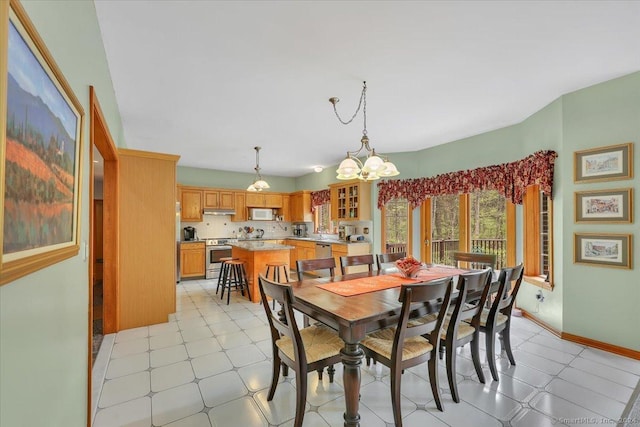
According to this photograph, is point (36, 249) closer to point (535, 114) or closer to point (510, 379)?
point (510, 379)

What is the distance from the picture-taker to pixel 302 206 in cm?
782

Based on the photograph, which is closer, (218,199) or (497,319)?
(497,319)

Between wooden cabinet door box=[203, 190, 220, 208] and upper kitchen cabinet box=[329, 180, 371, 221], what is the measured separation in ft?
9.34

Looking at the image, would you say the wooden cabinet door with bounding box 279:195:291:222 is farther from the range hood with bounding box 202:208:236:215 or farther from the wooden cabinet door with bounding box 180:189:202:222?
the wooden cabinet door with bounding box 180:189:202:222

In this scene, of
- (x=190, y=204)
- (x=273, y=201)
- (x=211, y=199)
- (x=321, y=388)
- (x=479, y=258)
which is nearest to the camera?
(x=321, y=388)

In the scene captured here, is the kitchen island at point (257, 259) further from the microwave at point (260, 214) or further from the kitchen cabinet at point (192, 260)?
the microwave at point (260, 214)

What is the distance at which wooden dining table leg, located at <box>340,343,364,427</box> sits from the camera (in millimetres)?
1735

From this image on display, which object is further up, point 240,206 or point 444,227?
point 240,206

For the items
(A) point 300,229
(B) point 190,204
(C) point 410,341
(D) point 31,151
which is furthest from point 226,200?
(D) point 31,151

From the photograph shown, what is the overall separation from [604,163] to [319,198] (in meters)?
5.37

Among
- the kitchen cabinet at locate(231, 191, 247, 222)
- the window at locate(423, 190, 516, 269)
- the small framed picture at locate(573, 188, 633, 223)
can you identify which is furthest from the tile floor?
the kitchen cabinet at locate(231, 191, 247, 222)

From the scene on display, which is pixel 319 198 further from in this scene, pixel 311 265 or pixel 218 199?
pixel 311 265

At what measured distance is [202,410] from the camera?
6.72 feet

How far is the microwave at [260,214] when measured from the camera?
7496mm
